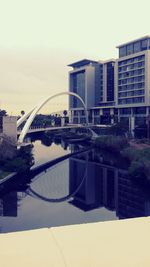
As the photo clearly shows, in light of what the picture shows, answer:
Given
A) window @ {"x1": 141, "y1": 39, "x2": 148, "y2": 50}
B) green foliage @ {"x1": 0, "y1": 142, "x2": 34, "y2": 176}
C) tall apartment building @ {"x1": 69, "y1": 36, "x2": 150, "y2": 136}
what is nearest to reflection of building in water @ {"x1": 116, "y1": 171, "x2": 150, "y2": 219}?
green foliage @ {"x1": 0, "y1": 142, "x2": 34, "y2": 176}

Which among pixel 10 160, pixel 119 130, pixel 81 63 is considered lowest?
pixel 10 160

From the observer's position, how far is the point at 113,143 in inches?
2404

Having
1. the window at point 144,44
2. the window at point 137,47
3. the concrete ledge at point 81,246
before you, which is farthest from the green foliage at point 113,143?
the concrete ledge at point 81,246

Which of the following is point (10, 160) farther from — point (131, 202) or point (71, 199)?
point (131, 202)

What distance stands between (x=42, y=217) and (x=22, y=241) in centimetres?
2099

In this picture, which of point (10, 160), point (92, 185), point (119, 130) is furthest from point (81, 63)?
point (92, 185)

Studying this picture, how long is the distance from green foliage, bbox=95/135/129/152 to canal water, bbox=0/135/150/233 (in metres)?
13.3

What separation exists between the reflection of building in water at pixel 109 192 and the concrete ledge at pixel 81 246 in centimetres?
2187

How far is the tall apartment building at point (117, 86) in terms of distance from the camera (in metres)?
83.9

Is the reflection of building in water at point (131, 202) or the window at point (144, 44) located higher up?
the window at point (144, 44)

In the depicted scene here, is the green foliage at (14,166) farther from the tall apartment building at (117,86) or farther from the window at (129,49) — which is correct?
the window at (129,49)

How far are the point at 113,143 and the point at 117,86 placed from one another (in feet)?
Answer: 123

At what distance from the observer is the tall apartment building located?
83938 mm

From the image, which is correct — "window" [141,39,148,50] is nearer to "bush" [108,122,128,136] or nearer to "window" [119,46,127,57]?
"window" [119,46,127,57]
